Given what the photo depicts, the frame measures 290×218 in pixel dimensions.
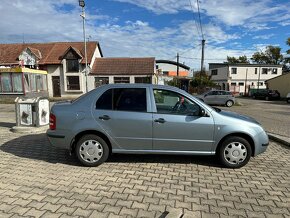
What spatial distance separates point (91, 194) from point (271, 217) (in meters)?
2.49

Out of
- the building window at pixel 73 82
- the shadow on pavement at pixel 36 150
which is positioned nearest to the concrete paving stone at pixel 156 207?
the shadow on pavement at pixel 36 150

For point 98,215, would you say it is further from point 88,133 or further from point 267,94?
point 267,94

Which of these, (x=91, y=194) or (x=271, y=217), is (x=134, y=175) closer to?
(x=91, y=194)

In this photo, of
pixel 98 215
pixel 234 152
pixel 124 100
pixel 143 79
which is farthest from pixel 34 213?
pixel 143 79

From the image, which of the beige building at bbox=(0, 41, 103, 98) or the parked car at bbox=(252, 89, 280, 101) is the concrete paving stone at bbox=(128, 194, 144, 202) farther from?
the parked car at bbox=(252, 89, 280, 101)

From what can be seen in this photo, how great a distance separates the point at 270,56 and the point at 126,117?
2787 inches

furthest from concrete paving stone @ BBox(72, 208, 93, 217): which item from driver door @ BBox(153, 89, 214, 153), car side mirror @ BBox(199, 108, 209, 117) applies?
car side mirror @ BBox(199, 108, 209, 117)

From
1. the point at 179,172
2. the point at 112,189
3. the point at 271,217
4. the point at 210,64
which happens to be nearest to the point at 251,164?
the point at 179,172

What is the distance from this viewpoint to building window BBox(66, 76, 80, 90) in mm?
28516

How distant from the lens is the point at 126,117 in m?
4.68

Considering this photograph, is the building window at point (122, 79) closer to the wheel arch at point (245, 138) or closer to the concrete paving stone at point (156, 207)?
the wheel arch at point (245, 138)

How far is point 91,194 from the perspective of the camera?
3689mm

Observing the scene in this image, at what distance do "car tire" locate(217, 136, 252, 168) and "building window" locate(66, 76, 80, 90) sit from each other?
2576 centimetres

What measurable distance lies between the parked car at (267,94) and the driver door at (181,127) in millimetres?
33370
